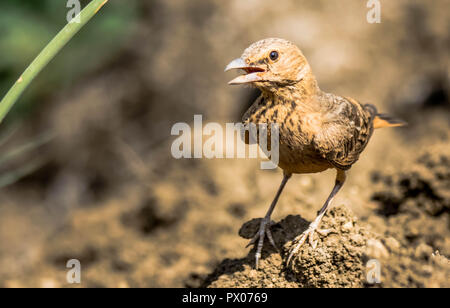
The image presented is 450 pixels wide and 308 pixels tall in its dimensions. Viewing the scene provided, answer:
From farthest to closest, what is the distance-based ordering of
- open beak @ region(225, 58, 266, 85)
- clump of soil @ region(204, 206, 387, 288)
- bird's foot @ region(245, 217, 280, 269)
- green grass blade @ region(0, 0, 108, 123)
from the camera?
bird's foot @ region(245, 217, 280, 269), clump of soil @ region(204, 206, 387, 288), open beak @ region(225, 58, 266, 85), green grass blade @ region(0, 0, 108, 123)

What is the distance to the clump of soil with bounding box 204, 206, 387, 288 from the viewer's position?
3.13m

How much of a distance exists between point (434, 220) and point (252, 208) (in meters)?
1.80

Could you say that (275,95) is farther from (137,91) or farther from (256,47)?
(137,91)

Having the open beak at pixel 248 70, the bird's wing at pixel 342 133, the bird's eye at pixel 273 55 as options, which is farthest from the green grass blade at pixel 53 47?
the bird's wing at pixel 342 133

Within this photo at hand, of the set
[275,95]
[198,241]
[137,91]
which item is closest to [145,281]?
[198,241]

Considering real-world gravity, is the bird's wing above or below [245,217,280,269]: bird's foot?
above

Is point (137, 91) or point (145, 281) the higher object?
point (137, 91)

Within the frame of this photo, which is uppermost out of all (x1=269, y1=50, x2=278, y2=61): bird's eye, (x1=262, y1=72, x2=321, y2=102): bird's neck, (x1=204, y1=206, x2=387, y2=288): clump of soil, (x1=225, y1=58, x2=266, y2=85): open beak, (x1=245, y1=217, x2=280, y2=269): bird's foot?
(x1=269, y1=50, x2=278, y2=61): bird's eye

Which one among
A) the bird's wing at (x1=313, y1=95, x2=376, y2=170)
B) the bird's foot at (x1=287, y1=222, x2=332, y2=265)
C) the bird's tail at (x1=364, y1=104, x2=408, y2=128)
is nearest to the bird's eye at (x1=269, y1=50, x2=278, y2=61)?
the bird's wing at (x1=313, y1=95, x2=376, y2=170)

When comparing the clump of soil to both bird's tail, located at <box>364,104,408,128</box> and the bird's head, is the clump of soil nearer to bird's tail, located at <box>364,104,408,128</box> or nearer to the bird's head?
the bird's head

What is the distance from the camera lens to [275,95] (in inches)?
128

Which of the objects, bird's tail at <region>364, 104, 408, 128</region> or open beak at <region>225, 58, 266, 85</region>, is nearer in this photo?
open beak at <region>225, 58, 266, 85</region>

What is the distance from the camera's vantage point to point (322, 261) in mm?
3150

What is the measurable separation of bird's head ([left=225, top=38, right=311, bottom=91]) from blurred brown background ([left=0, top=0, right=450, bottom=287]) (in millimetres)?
1510
